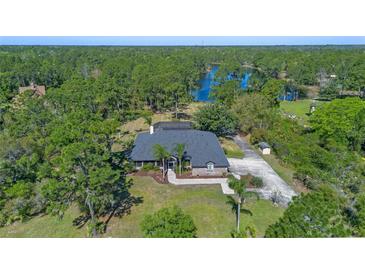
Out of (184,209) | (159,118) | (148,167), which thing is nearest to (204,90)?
(159,118)

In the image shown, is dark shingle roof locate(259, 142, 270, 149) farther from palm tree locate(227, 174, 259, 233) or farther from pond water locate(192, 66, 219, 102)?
pond water locate(192, 66, 219, 102)

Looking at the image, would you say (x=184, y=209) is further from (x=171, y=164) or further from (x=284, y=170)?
(x=284, y=170)

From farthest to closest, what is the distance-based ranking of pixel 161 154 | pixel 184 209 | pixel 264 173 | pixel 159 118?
1. pixel 159 118
2. pixel 264 173
3. pixel 161 154
4. pixel 184 209

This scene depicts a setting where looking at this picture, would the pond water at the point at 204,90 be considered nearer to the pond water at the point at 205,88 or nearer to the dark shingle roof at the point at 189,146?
the pond water at the point at 205,88

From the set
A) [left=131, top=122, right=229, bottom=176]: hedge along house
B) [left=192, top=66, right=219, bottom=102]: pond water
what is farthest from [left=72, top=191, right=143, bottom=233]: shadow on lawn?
[left=192, top=66, right=219, bottom=102]: pond water

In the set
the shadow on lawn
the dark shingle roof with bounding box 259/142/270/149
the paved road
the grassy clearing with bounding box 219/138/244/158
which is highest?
the dark shingle roof with bounding box 259/142/270/149

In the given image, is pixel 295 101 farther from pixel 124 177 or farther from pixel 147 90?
Result: pixel 124 177
